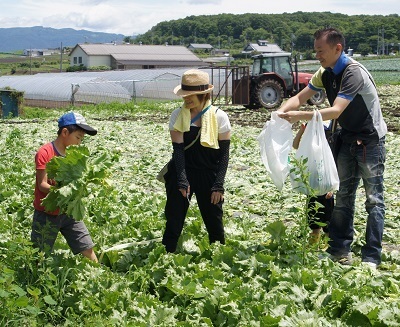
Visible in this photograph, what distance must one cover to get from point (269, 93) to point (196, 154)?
18822mm

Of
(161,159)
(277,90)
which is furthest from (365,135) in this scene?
(277,90)

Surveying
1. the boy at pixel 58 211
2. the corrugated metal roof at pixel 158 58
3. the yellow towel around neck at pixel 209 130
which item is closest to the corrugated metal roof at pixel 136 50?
the corrugated metal roof at pixel 158 58

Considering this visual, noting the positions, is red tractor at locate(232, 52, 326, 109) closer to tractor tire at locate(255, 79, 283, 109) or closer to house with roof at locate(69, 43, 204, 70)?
tractor tire at locate(255, 79, 283, 109)

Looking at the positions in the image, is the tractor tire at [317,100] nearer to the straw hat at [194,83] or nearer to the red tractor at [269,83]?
the red tractor at [269,83]

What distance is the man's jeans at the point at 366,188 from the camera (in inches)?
203

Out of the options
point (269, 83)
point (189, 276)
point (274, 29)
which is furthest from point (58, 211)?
point (274, 29)

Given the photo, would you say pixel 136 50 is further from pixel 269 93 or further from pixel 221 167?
pixel 221 167

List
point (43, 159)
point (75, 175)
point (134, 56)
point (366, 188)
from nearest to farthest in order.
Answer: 1. point (75, 175)
2. point (43, 159)
3. point (366, 188)
4. point (134, 56)

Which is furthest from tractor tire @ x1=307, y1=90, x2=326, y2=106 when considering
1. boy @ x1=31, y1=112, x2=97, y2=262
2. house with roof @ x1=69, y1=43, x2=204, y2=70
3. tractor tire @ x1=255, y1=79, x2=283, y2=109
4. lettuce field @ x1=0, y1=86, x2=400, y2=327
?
house with roof @ x1=69, y1=43, x2=204, y2=70

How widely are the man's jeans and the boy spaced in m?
2.02

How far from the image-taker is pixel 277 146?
17.4 ft

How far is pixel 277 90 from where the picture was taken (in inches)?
924

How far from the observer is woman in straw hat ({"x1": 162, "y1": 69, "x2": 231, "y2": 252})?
5039 mm

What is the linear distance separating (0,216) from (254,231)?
264cm
